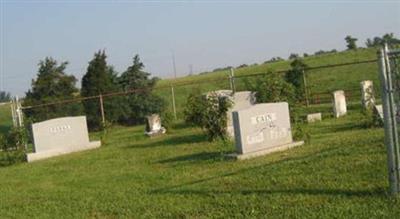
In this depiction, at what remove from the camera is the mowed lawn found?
6.48 m

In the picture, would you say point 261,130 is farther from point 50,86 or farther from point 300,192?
point 50,86

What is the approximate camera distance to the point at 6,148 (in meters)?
17.2

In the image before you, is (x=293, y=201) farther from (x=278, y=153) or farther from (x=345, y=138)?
(x=345, y=138)

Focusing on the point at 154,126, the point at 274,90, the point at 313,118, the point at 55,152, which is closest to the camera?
the point at 274,90

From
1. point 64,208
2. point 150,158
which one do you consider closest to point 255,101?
point 150,158

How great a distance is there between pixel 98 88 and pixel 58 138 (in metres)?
9.85

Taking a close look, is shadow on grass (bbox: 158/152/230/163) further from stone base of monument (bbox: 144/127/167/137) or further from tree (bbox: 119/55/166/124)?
tree (bbox: 119/55/166/124)

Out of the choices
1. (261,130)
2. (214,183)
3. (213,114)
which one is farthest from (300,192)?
(213,114)

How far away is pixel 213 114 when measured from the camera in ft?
45.6

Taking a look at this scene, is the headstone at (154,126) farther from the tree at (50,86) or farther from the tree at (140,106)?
the tree at (50,86)

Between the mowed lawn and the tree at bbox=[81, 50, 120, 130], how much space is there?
12.1 m

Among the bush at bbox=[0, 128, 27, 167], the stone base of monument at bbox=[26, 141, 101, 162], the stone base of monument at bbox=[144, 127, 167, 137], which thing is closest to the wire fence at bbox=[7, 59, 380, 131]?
the bush at bbox=[0, 128, 27, 167]

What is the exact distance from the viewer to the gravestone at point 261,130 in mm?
10570

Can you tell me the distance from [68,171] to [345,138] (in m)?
5.77
